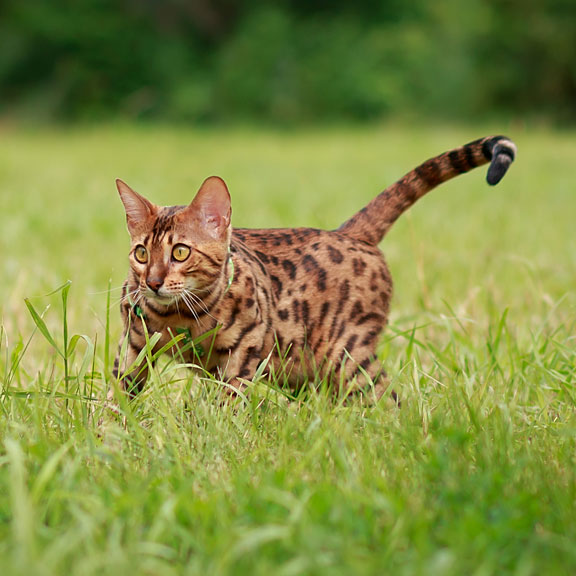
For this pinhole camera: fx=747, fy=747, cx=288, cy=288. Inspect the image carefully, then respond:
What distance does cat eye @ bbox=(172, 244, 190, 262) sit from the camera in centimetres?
259

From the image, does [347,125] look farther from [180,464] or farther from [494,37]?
[180,464]

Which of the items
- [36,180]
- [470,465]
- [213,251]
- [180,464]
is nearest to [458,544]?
[470,465]

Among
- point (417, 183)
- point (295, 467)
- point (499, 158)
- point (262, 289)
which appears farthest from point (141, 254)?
point (499, 158)

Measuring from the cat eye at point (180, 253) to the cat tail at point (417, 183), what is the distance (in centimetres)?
81

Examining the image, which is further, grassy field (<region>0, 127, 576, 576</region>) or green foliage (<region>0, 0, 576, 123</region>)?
green foliage (<region>0, 0, 576, 123</region>)

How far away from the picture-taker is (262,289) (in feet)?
9.20

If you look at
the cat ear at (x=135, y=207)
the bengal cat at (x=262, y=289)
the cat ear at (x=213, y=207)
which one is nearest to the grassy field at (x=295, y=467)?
the bengal cat at (x=262, y=289)

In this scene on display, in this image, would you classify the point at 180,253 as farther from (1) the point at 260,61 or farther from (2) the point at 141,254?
(1) the point at 260,61

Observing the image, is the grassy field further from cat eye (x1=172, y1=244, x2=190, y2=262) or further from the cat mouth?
cat eye (x1=172, y1=244, x2=190, y2=262)

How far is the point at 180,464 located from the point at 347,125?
20.4m

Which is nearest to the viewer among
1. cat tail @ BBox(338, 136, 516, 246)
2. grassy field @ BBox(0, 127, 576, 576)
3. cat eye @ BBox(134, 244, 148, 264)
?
grassy field @ BBox(0, 127, 576, 576)

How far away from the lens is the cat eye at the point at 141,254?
2.62 meters

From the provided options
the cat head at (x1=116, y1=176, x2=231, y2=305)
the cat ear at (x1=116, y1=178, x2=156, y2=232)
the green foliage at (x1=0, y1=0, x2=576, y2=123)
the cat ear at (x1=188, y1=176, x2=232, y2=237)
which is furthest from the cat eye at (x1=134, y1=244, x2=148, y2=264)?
the green foliage at (x1=0, y1=0, x2=576, y2=123)

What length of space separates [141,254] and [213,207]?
30 centimetres
